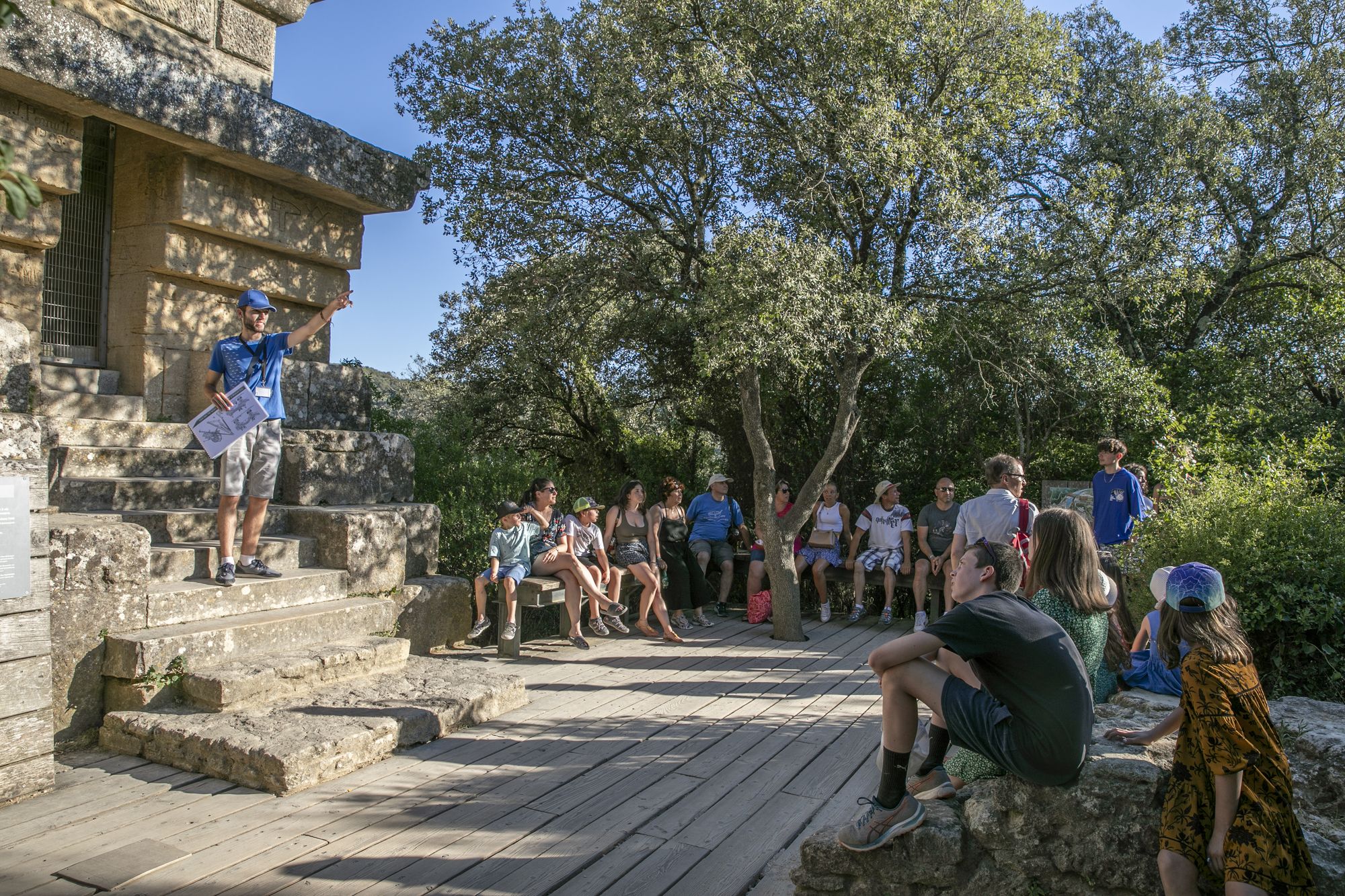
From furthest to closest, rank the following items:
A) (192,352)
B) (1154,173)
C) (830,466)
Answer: (1154,173) → (830,466) → (192,352)

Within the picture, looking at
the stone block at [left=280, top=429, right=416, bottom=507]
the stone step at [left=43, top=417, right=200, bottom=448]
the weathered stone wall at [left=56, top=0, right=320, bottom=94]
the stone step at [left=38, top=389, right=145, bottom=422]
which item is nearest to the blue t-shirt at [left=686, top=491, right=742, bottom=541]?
the stone block at [left=280, top=429, right=416, bottom=507]

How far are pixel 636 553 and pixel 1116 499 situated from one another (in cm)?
386

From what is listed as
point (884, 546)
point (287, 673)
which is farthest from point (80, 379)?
point (884, 546)

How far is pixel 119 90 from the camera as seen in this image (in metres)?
5.23

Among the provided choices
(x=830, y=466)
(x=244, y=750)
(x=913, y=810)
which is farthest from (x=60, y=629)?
(x=830, y=466)

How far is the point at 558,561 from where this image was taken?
7.02 m

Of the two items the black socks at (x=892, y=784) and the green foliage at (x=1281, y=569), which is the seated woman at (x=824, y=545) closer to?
the green foliage at (x=1281, y=569)

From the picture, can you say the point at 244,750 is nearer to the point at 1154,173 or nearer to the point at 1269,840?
the point at 1269,840

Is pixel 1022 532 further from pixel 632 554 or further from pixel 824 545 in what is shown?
pixel 824 545

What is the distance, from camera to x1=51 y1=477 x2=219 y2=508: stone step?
17.0 feet

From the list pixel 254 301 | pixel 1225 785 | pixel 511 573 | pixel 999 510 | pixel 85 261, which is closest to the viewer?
pixel 1225 785

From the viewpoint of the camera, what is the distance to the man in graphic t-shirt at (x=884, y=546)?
888 centimetres

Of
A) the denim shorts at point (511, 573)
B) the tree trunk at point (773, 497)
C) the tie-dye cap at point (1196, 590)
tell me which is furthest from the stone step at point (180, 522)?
the tie-dye cap at point (1196, 590)

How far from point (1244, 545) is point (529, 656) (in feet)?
15.3
